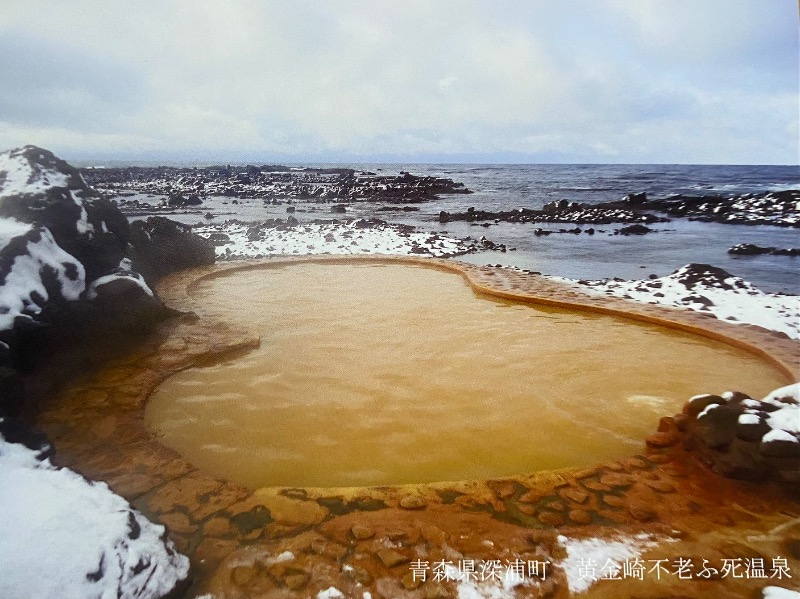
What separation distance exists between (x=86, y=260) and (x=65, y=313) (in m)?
1.14

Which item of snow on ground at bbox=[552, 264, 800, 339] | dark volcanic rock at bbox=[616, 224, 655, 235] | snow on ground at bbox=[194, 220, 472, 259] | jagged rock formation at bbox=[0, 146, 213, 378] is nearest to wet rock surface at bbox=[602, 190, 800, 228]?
dark volcanic rock at bbox=[616, 224, 655, 235]

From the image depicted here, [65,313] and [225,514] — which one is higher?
[65,313]

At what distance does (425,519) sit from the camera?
2.66 meters

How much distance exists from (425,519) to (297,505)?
2.64ft

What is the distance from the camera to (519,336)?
5.78 m

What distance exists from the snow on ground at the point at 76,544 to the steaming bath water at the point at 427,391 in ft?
2.89

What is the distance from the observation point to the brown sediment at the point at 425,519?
2.24 meters

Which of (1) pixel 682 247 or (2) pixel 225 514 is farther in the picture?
(1) pixel 682 247

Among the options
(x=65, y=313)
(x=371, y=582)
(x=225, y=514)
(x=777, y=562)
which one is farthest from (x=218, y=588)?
(x=65, y=313)

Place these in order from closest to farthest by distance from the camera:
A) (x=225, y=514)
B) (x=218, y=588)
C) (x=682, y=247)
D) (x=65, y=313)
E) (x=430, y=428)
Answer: (x=218, y=588)
(x=225, y=514)
(x=430, y=428)
(x=65, y=313)
(x=682, y=247)

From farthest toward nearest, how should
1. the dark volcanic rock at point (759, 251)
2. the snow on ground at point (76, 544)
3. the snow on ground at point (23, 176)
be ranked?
1. the dark volcanic rock at point (759, 251)
2. the snow on ground at point (23, 176)
3. the snow on ground at point (76, 544)

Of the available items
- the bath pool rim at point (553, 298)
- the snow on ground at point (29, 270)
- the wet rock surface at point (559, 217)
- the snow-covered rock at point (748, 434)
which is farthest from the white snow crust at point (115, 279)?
the wet rock surface at point (559, 217)

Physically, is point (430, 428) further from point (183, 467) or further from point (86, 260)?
point (86, 260)

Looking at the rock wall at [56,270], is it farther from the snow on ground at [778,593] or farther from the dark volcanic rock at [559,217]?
the dark volcanic rock at [559,217]
